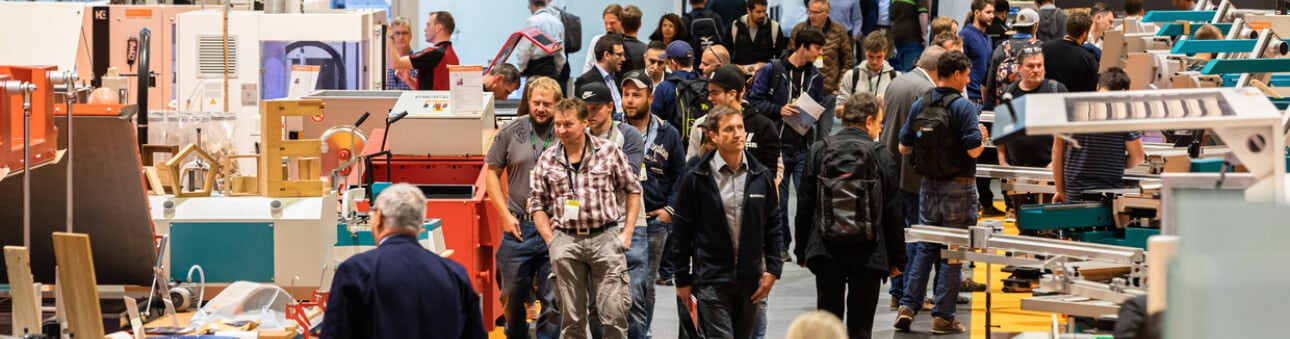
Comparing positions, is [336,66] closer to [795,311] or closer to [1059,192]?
[795,311]

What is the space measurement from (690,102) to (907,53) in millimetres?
6073

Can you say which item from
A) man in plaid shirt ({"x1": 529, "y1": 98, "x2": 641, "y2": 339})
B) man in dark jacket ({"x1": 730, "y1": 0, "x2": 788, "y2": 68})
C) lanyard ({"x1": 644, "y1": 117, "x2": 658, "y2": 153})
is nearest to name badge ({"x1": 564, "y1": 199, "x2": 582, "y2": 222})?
man in plaid shirt ({"x1": 529, "y1": 98, "x2": 641, "y2": 339})

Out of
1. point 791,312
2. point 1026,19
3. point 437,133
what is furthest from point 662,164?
point 1026,19

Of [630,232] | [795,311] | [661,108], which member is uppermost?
[661,108]

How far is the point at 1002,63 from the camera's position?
10.6 metres

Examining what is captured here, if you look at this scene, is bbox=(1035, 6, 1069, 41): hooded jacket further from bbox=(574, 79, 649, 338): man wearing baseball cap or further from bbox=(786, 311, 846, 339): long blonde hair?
bbox=(786, 311, 846, 339): long blonde hair

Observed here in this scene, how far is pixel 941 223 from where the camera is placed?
7680 millimetres

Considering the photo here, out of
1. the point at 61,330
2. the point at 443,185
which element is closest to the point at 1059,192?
the point at 443,185

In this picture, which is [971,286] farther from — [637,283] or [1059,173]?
[637,283]

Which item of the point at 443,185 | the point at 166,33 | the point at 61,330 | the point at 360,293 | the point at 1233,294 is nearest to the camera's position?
the point at 1233,294

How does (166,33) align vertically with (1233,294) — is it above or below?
above

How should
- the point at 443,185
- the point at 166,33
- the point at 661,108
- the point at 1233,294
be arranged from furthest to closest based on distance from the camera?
the point at 166,33 → the point at 661,108 → the point at 443,185 → the point at 1233,294

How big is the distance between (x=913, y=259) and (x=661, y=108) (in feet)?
6.10

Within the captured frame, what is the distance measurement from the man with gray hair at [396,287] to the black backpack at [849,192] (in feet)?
7.43
